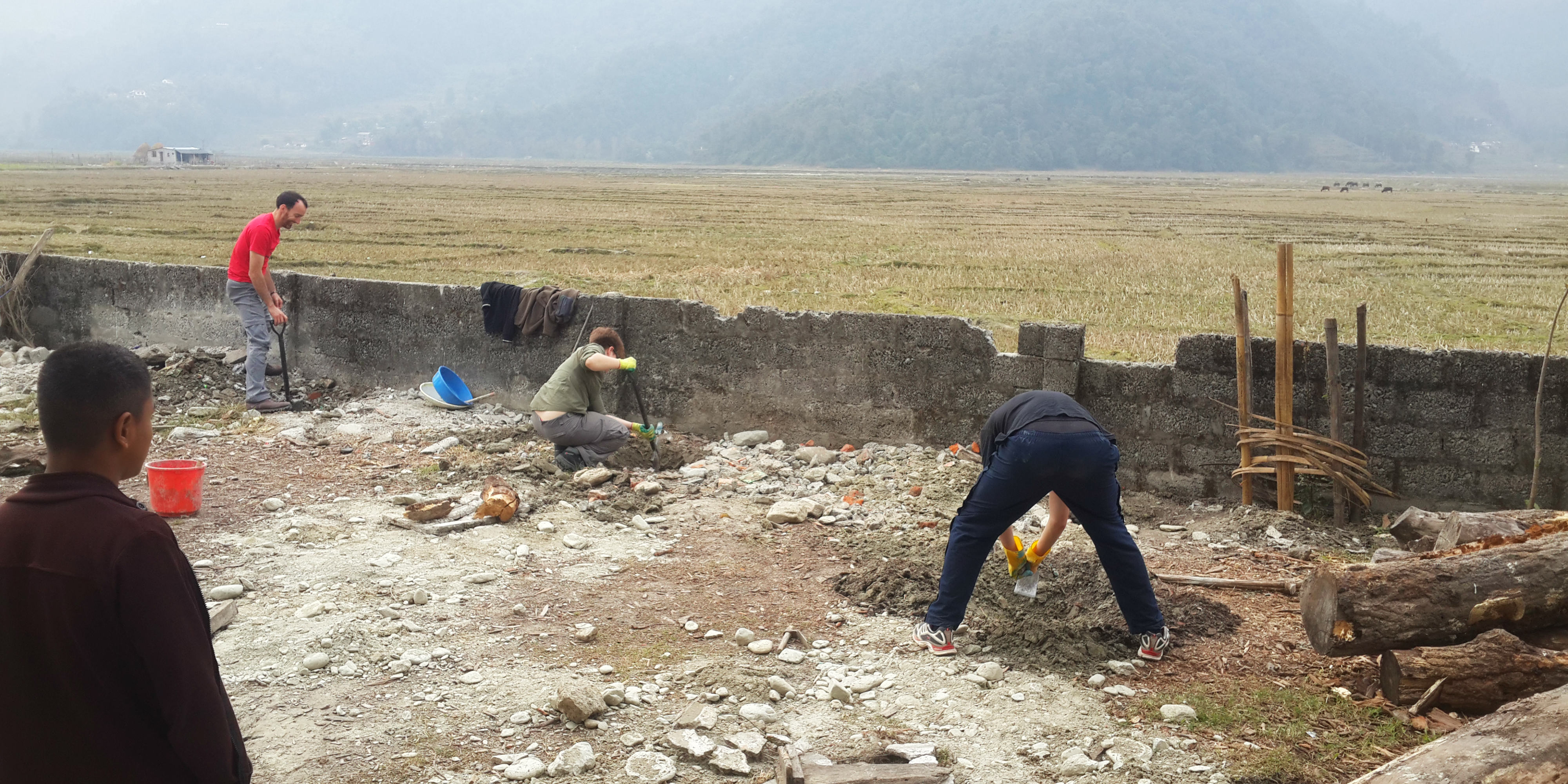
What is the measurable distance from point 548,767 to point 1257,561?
14.0ft

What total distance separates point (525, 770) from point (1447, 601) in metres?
3.71

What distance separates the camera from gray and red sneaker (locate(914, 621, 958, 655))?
5129mm

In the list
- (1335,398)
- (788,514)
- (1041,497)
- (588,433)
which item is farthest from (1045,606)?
(588,433)

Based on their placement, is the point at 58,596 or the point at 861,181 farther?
the point at 861,181

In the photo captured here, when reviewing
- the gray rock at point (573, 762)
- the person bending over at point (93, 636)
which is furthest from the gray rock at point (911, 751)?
the person bending over at point (93, 636)

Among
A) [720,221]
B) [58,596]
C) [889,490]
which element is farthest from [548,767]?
[720,221]

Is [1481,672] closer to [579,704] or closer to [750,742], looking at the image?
[750,742]

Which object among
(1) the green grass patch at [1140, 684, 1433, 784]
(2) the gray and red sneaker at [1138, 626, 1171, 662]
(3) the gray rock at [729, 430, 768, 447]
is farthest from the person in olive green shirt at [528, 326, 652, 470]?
(1) the green grass patch at [1140, 684, 1433, 784]

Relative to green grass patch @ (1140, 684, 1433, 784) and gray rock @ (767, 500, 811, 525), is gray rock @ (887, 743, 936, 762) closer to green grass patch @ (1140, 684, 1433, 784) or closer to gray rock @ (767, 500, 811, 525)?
green grass patch @ (1140, 684, 1433, 784)

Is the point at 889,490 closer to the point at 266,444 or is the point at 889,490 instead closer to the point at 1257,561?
the point at 1257,561

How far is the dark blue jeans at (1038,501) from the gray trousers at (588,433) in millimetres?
3711

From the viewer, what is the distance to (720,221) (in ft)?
111

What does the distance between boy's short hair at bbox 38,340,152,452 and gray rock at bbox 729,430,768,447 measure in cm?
656

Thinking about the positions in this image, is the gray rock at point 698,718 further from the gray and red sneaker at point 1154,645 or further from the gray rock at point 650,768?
the gray and red sneaker at point 1154,645
